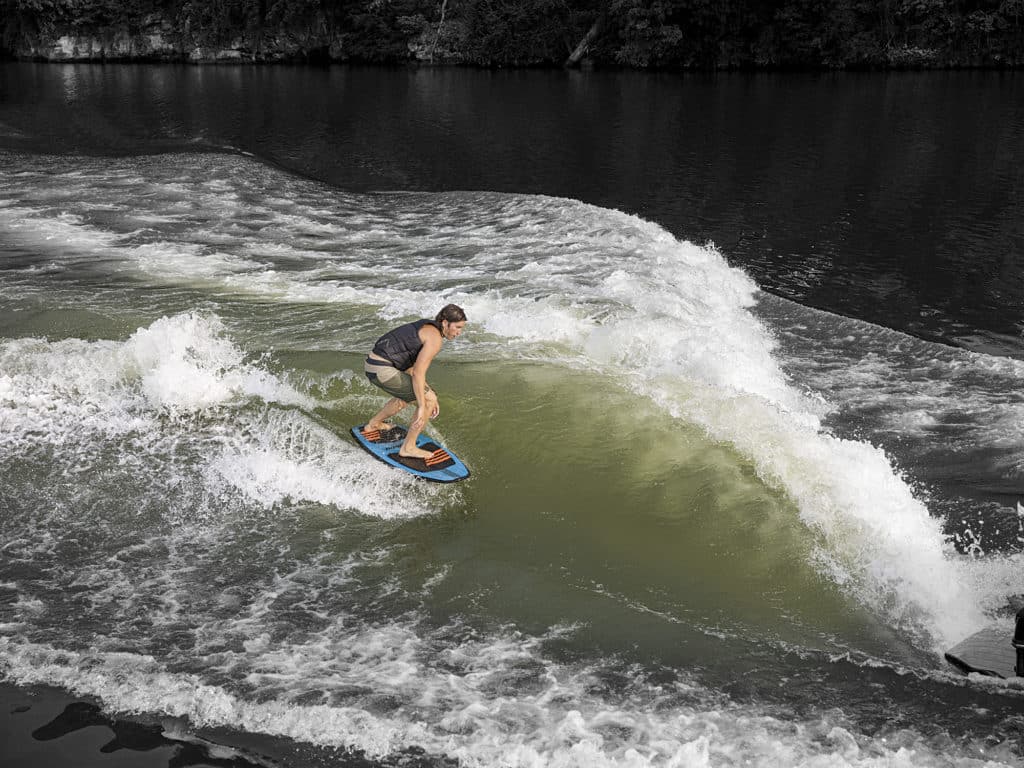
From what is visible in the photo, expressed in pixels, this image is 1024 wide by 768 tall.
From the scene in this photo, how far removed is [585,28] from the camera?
6256cm

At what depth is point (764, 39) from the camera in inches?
2315

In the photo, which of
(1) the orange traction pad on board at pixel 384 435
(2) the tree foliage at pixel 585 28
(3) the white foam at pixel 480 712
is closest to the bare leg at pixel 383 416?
(1) the orange traction pad on board at pixel 384 435

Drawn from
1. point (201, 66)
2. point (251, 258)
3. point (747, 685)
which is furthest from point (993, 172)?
point (201, 66)

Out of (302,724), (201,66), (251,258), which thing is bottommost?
(302,724)

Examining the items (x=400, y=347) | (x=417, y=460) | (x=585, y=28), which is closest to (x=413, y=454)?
(x=417, y=460)

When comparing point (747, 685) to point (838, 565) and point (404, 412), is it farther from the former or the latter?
point (404, 412)

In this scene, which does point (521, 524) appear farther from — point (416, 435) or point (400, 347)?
point (400, 347)

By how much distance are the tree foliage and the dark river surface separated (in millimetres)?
37812

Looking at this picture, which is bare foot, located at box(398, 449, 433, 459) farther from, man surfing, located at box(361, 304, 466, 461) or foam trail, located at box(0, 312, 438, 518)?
foam trail, located at box(0, 312, 438, 518)

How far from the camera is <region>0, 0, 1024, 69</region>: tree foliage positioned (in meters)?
55.4

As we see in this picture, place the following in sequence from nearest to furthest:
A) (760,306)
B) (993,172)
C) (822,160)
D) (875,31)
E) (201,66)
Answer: (760,306)
(993,172)
(822,160)
(875,31)
(201,66)

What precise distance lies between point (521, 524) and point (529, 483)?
0.83 metres

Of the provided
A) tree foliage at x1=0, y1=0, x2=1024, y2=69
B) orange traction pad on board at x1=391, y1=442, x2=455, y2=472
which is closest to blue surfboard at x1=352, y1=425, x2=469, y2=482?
orange traction pad on board at x1=391, y1=442, x2=455, y2=472

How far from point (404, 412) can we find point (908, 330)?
9172 millimetres
